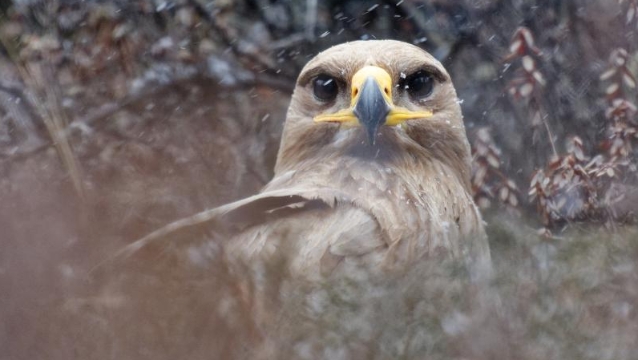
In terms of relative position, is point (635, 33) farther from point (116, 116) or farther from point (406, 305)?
point (406, 305)

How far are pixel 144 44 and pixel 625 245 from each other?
3.89m

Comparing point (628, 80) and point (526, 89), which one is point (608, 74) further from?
point (526, 89)

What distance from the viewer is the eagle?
115 inches

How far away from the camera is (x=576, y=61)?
5.21 m

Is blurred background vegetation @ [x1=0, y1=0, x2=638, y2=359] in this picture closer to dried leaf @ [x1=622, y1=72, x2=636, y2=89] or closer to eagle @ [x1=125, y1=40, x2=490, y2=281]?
dried leaf @ [x1=622, y1=72, x2=636, y2=89]

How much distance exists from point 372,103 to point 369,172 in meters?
0.27

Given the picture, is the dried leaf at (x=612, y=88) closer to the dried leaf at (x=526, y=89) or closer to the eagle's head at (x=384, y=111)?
the dried leaf at (x=526, y=89)

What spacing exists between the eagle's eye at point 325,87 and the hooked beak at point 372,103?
19 cm

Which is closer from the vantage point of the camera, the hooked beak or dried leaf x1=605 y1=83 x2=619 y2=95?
the hooked beak

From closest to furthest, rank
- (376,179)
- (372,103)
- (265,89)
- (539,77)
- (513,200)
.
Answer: (372,103)
(376,179)
(513,200)
(539,77)
(265,89)

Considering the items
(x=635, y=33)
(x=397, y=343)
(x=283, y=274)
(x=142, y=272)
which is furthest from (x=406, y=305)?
(x=635, y=33)

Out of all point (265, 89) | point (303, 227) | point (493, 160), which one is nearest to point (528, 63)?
point (493, 160)

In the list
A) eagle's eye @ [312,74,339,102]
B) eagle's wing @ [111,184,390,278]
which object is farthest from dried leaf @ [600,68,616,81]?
eagle's wing @ [111,184,390,278]

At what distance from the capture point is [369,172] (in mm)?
3354
